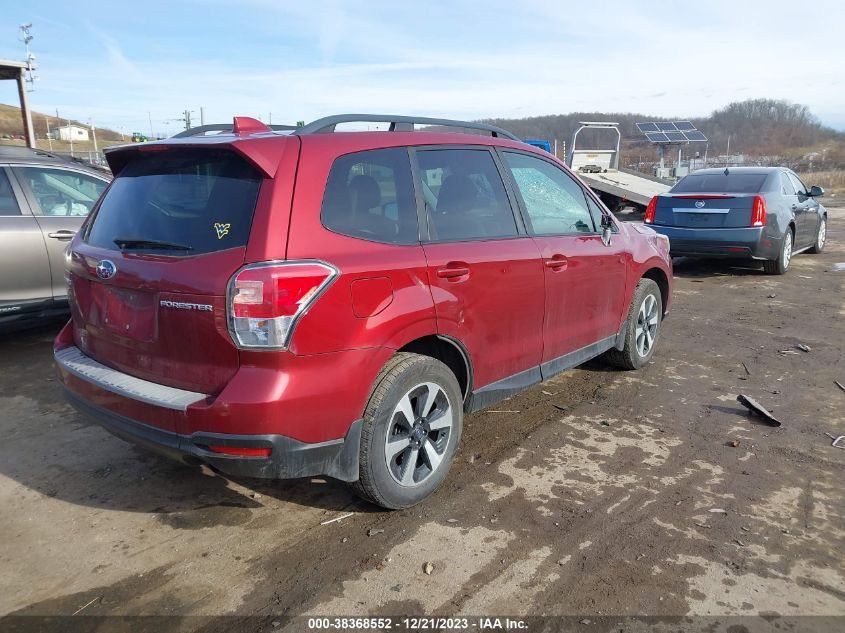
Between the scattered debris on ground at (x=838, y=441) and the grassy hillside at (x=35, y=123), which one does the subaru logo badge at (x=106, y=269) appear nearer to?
the scattered debris on ground at (x=838, y=441)

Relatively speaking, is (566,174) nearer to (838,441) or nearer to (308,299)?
(838,441)

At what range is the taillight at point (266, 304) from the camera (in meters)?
2.52

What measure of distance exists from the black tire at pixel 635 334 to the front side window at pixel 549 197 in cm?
87

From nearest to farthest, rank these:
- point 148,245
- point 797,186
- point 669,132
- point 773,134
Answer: point 148,245, point 797,186, point 669,132, point 773,134

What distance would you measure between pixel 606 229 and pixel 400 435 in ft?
7.97

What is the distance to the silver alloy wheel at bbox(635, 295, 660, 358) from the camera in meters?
5.23

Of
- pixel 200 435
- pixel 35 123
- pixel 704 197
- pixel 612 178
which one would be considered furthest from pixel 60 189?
pixel 35 123

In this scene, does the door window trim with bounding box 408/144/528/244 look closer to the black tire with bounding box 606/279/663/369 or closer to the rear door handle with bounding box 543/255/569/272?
the rear door handle with bounding box 543/255/569/272

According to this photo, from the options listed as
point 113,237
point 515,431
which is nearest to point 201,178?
point 113,237

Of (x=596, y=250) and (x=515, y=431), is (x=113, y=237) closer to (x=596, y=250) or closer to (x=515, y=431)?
(x=515, y=431)

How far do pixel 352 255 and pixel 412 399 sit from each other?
0.80 m

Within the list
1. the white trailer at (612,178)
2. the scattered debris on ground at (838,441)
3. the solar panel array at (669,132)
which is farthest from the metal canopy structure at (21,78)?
the solar panel array at (669,132)

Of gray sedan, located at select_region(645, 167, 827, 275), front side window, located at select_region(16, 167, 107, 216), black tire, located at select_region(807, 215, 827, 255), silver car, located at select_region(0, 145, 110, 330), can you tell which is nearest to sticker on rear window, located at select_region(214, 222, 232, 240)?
silver car, located at select_region(0, 145, 110, 330)

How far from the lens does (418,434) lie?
3.18 meters
